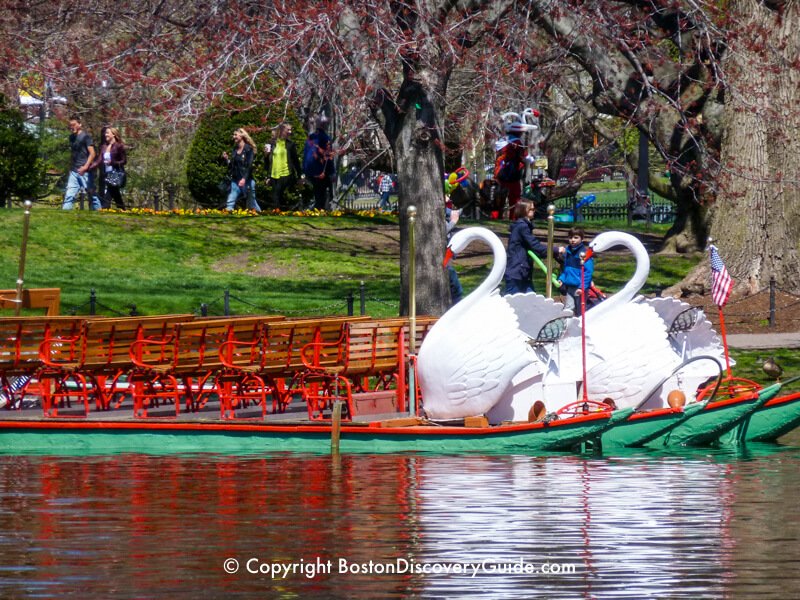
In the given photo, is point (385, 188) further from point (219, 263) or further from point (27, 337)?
point (27, 337)

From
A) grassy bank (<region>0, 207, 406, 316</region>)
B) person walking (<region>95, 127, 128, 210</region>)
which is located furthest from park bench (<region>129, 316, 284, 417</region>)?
person walking (<region>95, 127, 128, 210</region>)

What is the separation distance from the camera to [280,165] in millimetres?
34500

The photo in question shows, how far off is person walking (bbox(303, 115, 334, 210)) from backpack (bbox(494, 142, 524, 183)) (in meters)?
2.79

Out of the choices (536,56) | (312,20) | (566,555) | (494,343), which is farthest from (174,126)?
(566,555)

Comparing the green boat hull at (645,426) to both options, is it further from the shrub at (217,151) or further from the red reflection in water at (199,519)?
the shrub at (217,151)

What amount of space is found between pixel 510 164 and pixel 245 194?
820 cm

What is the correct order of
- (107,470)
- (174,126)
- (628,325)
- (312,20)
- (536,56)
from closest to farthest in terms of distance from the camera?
(107,470)
(628,325)
(312,20)
(174,126)
(536,56)

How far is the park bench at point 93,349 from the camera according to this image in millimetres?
17547

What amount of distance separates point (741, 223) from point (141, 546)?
17499 mm

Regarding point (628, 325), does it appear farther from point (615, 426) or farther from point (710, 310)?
point (710, 310)

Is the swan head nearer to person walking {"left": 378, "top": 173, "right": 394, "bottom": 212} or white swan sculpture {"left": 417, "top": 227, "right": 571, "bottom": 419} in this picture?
white swan sculpture {"left": 417, "top": 227, "right": 571, "bottom": 419}

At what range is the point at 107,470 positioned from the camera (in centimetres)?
1561

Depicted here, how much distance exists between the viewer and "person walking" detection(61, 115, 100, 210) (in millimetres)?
32562

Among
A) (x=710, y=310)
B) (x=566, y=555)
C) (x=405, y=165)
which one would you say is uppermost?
(x=405, y=165)
